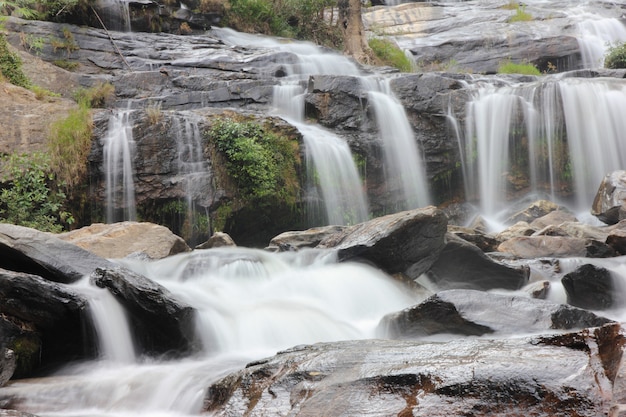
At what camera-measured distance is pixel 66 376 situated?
5.24 metres

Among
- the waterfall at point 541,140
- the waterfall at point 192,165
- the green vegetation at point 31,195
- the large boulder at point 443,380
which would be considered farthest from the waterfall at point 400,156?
the large boulder at point 443,380

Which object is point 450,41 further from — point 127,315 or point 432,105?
point 127,315

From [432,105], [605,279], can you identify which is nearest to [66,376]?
[605,279]

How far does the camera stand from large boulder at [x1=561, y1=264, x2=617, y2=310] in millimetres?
7508

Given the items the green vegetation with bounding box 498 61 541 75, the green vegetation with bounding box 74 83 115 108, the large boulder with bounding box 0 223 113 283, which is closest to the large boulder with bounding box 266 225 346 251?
the large boulder with bounding box 0 223 113 283

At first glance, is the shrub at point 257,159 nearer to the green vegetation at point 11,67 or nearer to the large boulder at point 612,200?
the green vegetation at point 11,67

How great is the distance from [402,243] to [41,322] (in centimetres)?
476

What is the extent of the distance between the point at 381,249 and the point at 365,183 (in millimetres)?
5724

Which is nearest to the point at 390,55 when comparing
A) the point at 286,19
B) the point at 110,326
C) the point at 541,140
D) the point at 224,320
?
the point at 286,19

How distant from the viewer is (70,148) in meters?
11.0

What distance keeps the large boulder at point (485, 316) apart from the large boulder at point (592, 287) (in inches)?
66.2

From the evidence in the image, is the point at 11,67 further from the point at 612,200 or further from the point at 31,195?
the point at 612,200

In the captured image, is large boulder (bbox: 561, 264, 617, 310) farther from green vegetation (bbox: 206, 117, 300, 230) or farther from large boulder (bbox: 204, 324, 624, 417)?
green vegetation (bbox: 206, 117, 300, 230)

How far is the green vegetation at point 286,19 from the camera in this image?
2284 cm
